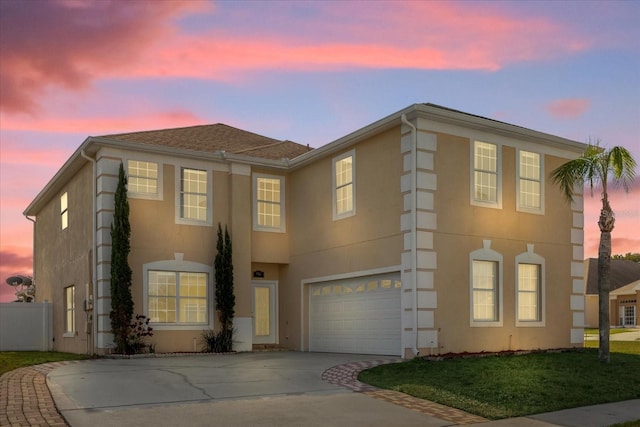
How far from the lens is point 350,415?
9805 millimetres

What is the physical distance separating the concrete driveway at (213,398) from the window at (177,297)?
13.8 ft

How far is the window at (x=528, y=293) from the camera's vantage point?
18391 mm

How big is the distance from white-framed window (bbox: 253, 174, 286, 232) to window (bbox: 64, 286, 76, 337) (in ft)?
21.8

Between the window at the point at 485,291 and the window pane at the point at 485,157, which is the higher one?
the window pane at the point at 485,157

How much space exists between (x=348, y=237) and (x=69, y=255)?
10.1 m

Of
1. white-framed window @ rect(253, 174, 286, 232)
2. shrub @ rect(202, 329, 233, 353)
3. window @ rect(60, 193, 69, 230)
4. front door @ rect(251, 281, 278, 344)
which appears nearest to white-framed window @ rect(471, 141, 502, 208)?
white-framed window @ rect(253, 174, 286, 232)

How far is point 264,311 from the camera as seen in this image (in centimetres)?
2225

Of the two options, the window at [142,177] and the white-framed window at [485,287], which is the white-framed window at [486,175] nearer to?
the white-framed window at [485,287]

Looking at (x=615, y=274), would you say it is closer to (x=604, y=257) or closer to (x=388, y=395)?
(x=604, y=257)

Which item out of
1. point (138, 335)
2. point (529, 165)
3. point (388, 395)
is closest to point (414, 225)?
point (529, 165)

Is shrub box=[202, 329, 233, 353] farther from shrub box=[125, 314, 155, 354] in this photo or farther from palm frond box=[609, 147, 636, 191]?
palm frond box=[609, 147, 636, 191]

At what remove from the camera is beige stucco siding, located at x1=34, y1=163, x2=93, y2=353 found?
Answer: 2072 cm

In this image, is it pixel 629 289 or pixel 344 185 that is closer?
pixel 344 185

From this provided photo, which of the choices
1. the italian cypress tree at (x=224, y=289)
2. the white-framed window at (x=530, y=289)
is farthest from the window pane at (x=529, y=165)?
the italian cypress tree at (x=224, y=289)
